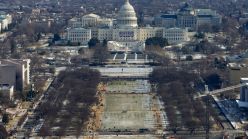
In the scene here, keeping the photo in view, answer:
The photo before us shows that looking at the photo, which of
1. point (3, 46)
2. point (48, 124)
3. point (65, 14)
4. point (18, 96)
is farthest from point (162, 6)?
point (48, 124)

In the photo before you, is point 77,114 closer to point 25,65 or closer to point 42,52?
point 25,65

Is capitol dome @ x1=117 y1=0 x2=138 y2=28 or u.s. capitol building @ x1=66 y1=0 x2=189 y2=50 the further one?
capitol dome @ x1=117 y1=0 x2=138 y2=28

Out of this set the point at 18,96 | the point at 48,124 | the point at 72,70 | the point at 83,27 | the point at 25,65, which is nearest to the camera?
the point at 48,124

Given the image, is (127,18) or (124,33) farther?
(127,18)

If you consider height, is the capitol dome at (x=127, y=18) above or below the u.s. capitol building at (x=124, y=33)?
above

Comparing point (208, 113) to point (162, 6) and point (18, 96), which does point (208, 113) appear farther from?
point (162, 6)

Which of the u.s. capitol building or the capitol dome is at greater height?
the capitol dome

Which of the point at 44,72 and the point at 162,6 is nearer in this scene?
the point at 44,72

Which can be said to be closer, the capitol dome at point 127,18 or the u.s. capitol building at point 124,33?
the u.s. capitol building at point 124,33

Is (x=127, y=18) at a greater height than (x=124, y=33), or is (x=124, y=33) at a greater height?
(x=127, y=18)

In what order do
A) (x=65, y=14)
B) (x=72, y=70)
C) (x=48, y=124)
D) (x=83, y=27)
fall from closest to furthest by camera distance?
(x=48, y=124) < (x=72, y=70) < (x=83, y=27) < (x=65, y=14)
